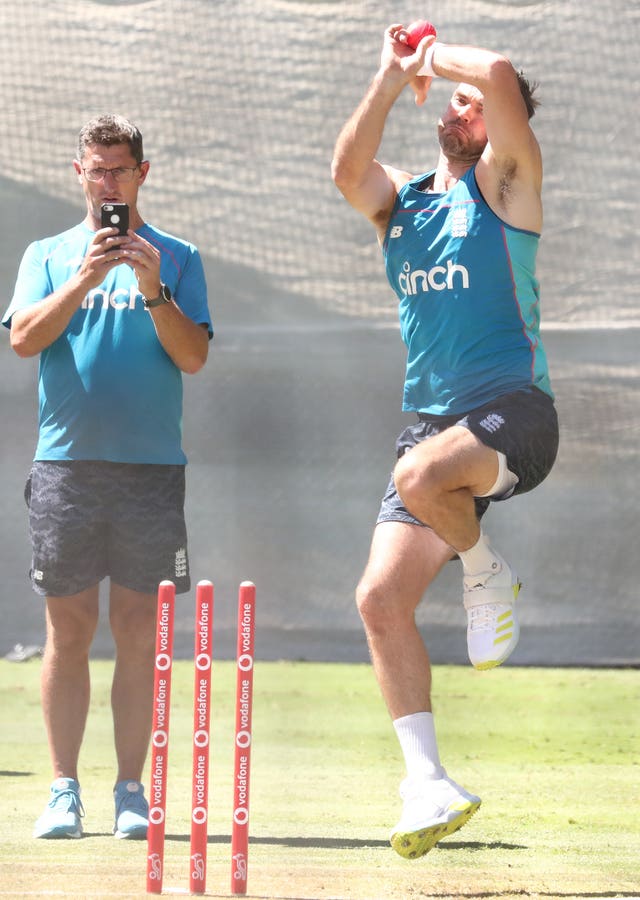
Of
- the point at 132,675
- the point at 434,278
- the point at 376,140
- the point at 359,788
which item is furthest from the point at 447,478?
the point at 359,788

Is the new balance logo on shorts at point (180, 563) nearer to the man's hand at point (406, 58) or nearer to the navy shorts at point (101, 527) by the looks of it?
the navy shorts at point (101, 527)

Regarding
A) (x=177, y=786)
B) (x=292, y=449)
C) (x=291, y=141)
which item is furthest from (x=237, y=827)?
(x=291, y=141)

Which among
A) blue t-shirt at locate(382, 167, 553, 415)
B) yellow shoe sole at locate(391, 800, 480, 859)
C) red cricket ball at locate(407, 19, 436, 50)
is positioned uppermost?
red cricket ball at locate(407, 19, 436, 50)

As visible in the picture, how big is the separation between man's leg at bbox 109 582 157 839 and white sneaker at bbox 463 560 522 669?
826 millimetres

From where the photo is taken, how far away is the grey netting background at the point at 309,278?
563cm

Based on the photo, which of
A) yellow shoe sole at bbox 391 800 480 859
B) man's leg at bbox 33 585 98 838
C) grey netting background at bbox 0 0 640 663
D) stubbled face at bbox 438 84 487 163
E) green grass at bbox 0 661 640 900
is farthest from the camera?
grey netting background at bbox 0 0 640 663

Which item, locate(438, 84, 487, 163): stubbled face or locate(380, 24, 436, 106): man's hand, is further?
locate(438, 84, 487, 163): stubbled face

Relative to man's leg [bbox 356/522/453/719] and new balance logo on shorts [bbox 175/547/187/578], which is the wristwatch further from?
man's leg [bbox 356/522/453/719]

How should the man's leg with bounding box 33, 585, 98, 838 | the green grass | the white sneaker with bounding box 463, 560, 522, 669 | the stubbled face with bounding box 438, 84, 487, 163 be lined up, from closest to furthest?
the green grass → the white sneaker with bounding box 463, 560, 522, 669 → the stubbled face with bounding box 438, 84, 487, 163 → the man's leg with bounding box 33, 585, 98, 838

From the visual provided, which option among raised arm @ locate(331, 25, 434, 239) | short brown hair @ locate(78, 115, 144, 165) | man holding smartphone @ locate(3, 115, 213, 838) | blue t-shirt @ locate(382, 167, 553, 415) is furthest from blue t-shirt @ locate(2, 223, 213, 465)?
blue t-shirt @ locate(382, 167, 553, 415)

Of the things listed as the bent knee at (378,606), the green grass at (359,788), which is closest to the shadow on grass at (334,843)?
the green grass at (359,788)

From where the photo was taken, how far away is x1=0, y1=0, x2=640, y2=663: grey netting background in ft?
18.5

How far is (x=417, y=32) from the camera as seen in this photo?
9.73 ft

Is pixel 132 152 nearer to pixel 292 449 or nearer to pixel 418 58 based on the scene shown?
pixel 418 58
